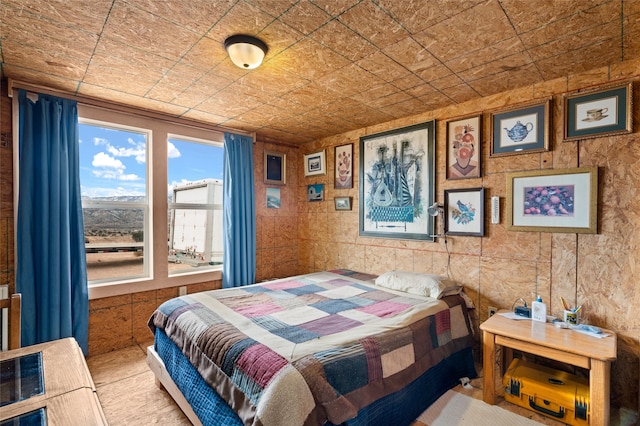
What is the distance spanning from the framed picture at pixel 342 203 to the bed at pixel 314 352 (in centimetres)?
130

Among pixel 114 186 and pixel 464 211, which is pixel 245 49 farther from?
pixel 114 186

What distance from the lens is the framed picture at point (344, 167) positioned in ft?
12.8

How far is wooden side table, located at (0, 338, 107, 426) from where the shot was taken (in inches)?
36.1

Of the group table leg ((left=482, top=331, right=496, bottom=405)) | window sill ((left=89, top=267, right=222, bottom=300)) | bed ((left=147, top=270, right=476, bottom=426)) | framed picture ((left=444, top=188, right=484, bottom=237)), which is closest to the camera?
bed ((left=147, top=270, right=476, bottom=426))

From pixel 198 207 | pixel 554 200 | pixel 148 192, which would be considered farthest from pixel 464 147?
pixel 148 192

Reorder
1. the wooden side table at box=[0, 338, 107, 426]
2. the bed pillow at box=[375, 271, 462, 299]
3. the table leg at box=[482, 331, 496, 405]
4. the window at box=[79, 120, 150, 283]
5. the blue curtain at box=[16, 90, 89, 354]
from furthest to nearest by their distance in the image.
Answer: the window at box=[79, 120, 150, 283] < the bed pillow at box=[375, 271, 462, 299] < the blue curtain at box=[16, 90, 89, 354] < the table leg at box=[482, 331, 496, 405] < the wooden side table at box=[0, 338, 107, 426]

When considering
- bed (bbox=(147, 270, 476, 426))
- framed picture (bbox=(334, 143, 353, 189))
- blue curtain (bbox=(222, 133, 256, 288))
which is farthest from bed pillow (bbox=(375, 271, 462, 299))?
blue curtain (bbox=(222, 133, 256, 288))

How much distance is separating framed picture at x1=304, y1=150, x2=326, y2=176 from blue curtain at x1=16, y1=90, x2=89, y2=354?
2.63 meters

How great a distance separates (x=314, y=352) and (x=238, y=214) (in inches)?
102

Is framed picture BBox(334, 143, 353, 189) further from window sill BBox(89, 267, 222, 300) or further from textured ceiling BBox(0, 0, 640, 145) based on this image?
window sill BBox(89, 267, 222, 300)

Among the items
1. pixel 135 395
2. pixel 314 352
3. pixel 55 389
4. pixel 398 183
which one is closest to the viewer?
pixel 55 389

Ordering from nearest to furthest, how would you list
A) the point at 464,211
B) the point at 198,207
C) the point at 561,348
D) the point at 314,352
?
the point at 314,352
the point at 561,348
the point at 464,211
the point at 198,207

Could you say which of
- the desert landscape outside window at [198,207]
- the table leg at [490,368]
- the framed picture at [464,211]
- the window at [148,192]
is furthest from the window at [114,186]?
the table leg at [490,368]

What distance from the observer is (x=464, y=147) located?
2.90 meters
